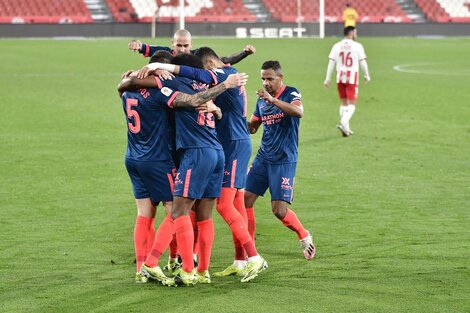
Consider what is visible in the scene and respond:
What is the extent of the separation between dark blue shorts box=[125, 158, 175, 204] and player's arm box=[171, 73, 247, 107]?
2.04 ft

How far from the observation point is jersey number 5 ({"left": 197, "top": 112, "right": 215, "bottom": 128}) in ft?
28.1

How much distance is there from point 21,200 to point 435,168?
20.0ft

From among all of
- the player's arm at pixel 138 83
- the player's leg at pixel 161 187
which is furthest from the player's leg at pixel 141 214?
the player's arm at pixel 138 83

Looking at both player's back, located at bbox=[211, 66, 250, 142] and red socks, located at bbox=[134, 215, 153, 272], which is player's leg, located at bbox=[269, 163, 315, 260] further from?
red socks, located at bbox=[134, 215, 153, 272]

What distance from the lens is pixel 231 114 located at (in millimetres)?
9289

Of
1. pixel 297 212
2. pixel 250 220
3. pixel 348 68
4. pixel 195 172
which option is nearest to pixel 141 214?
pixel 195 172

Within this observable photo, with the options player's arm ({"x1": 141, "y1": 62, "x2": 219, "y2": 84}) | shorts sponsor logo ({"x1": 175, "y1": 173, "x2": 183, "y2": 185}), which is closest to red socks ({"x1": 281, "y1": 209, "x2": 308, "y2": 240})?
shorts sponsor logo ({"x1": 175, "y1": 173, "x2": 183, "y2": 185})

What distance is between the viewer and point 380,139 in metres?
18.5

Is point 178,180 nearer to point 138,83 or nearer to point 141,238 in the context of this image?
point 141,238

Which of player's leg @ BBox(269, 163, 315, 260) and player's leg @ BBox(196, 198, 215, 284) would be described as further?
player's leg @ BBox(269, 163, 315, 260)

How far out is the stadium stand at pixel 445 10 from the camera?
56.9 meters

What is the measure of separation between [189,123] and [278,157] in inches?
60.1

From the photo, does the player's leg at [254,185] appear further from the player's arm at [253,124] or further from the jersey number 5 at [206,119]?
the jersey number 5 at [206,119]

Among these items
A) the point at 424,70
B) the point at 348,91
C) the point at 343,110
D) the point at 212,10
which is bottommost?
the point at 212,10
